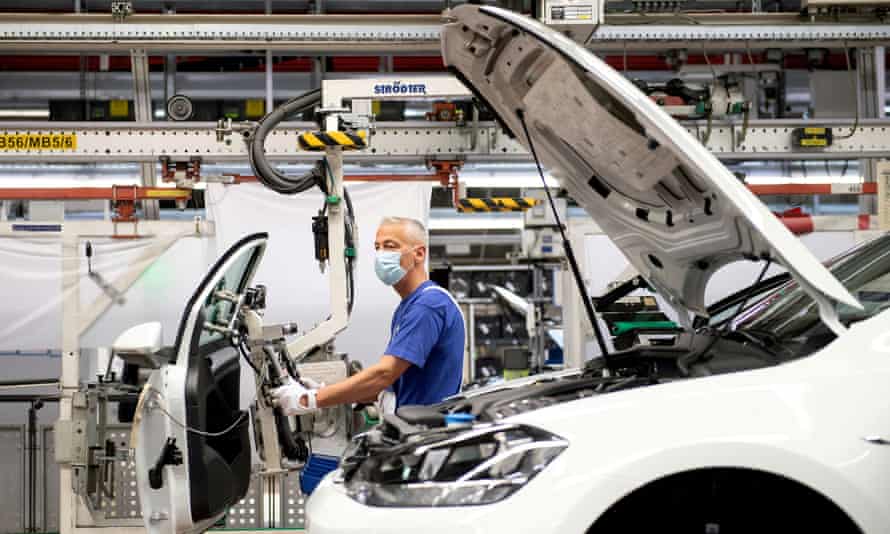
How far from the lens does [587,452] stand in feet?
7.42

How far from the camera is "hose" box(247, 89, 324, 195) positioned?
16.4 feet

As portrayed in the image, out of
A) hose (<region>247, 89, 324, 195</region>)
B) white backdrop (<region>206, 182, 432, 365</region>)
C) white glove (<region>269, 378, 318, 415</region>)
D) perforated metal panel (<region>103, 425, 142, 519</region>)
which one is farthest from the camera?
white backdrop (<region>206, 182, 432, 365</region>)

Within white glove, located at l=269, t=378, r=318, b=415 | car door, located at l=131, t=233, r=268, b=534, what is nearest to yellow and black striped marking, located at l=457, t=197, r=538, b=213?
car door, located at l=131, t=233, r=268, b=534

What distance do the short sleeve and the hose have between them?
164 cm

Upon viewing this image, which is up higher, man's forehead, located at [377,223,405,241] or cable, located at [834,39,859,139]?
cable, located at [834,39,859,139]

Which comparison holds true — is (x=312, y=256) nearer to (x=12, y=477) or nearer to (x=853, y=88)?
(x=12, y=477)

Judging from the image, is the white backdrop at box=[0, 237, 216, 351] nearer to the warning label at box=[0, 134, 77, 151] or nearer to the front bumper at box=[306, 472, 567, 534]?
the warning label at box=[0, 134, 77, 151]

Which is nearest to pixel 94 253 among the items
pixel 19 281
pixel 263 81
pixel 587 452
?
pixel 19 281

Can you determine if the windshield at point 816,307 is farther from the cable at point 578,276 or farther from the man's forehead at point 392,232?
the man's forehead at point 392,232

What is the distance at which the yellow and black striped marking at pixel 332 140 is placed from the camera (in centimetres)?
525

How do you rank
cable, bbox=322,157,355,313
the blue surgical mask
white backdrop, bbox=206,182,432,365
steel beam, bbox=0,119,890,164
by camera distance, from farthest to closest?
white backdrop, bbox=206,182,432,365
steel beam, bbox=0,119,890,164
cable, bbox=322,157,355,313
the blue surgical mask

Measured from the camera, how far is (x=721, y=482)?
7.88 feet

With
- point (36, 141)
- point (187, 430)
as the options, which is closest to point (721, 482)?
point (187, 430)

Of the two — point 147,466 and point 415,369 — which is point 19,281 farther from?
point 415,369
